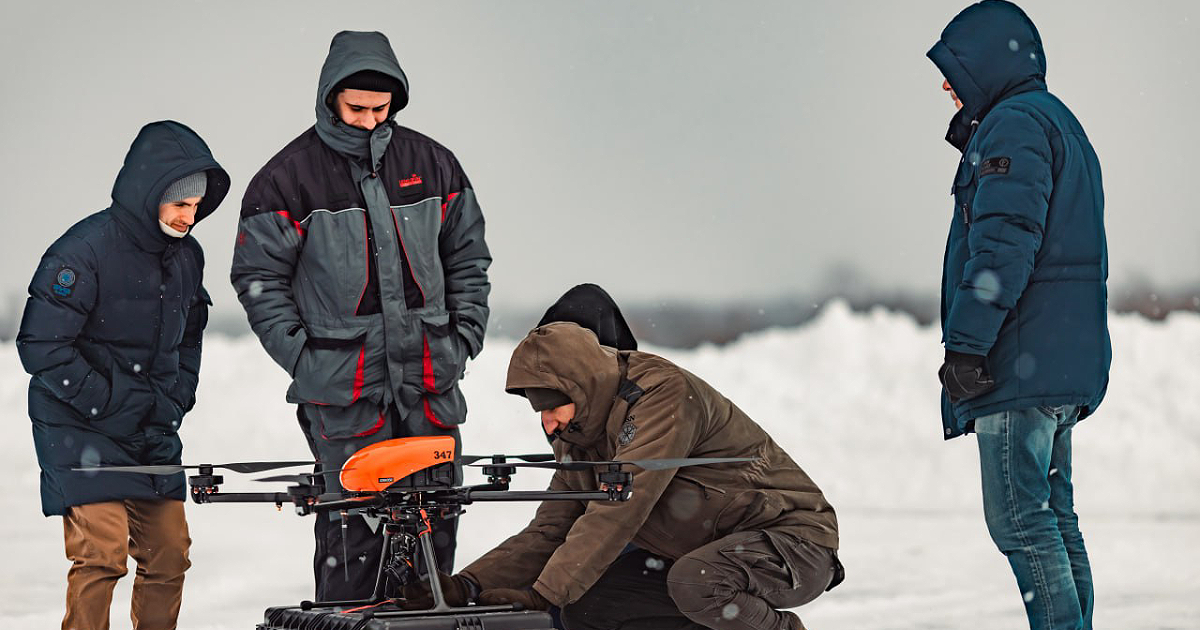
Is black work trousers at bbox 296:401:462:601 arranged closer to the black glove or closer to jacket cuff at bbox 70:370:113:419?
jacket cuff at bbox 70:370:113:419

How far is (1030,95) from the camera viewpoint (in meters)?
3.21

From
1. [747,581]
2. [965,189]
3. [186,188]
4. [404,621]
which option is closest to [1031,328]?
[965,189]

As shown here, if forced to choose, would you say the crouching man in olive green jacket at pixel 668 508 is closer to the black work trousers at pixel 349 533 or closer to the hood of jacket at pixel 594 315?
the black work trousers at pixel 349 533

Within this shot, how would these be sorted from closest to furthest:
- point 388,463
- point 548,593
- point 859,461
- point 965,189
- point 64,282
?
point 388,463 < point 548,593 < point 965,189 < point 64,282 < point 859,461

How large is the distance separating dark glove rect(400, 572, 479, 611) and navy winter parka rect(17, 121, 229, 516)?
1166 mm

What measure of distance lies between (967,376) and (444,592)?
48.2 inches

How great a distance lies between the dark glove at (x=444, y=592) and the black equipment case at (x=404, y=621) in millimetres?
59

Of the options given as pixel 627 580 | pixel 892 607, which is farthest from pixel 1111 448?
pixel 627 580

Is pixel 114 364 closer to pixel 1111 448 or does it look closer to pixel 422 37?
pixel 422 37

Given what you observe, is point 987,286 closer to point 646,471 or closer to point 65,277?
point 646,471

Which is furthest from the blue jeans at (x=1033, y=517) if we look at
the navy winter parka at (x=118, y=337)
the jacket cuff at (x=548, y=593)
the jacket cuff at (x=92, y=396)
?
the jacket cuff at (x=92, y=396)

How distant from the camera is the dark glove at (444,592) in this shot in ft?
8.10

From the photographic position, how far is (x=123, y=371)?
3.56 meters

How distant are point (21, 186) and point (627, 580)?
476cm
